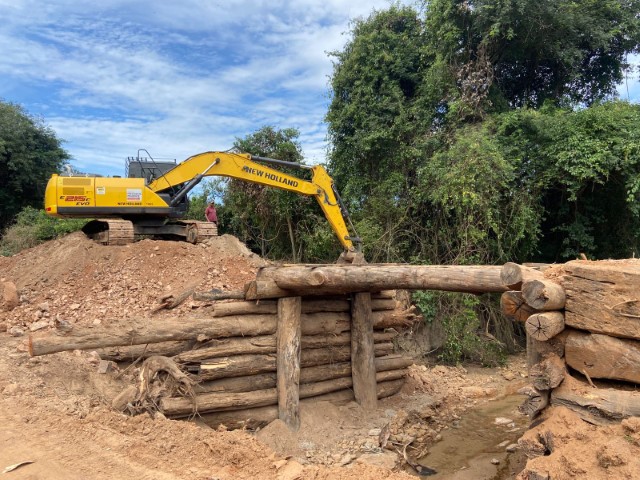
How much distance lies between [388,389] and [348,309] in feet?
5.59

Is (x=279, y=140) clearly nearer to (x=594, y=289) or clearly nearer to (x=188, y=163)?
(x=188, y=163)

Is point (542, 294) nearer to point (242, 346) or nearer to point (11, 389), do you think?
point (242, 346)

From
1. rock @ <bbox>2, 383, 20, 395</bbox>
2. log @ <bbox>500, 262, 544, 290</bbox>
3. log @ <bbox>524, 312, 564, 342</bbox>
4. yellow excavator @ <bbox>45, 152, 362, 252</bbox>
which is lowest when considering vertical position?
rock @ <bbox>2, 383, 20, 395</bbox>

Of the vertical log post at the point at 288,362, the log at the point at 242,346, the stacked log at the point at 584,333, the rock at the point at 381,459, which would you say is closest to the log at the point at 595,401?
the stacked log at the point at 584,333

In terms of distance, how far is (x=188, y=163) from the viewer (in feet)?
34.7

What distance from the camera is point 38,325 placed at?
762cm

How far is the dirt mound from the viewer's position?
8023mm

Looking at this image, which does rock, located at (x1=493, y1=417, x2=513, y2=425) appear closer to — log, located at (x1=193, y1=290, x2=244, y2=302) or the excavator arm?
the excavator arm

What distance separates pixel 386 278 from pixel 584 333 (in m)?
2.34

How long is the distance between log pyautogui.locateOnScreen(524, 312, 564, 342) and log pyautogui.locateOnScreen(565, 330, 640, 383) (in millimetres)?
215

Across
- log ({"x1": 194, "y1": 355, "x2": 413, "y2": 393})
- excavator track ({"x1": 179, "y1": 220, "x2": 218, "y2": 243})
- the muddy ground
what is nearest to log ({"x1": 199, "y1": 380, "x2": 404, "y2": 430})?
the muddy ground

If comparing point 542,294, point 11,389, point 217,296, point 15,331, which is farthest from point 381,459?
point 15,331

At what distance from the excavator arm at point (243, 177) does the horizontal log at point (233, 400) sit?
4.12 m

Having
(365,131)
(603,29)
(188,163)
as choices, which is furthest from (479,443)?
(603,29)
